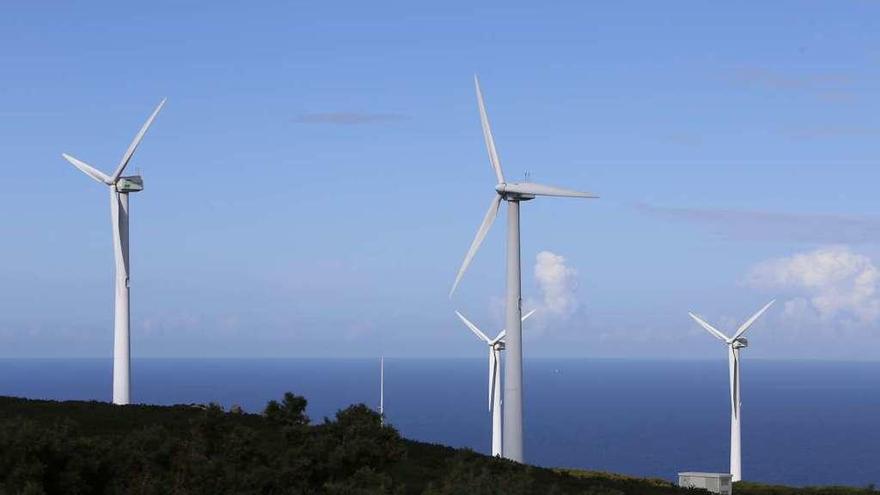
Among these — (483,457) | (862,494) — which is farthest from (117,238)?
(862,494)

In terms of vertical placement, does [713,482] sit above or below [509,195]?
below

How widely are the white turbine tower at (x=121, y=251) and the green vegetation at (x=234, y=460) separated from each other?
418 inches

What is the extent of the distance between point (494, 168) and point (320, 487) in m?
31.2

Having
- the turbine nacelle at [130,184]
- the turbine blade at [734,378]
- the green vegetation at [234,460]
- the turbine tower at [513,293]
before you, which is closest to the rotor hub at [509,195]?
the turbine tower at [513,293]

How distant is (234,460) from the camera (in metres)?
42.1

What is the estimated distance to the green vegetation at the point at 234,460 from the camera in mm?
35000

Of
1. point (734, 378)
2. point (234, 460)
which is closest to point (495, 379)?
point (734, 378)

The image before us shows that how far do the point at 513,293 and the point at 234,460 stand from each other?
25.8m

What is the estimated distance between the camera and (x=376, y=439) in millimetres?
44906

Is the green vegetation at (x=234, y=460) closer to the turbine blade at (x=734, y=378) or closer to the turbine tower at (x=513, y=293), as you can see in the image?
the turbine tower at (x=513, y=293)

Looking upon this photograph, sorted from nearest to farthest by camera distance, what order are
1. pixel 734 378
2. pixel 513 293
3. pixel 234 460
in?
pixel 234 460 → pixel 513 293 → pixel 734 378

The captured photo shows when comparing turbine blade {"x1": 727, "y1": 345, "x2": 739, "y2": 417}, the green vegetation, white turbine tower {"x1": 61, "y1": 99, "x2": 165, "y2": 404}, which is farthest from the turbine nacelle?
turbine blade {"x1": 727, "y1": 345, "x2": 739, "y2": 417}

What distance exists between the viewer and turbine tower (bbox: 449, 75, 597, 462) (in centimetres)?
6388

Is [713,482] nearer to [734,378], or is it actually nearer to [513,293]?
[513,293]
